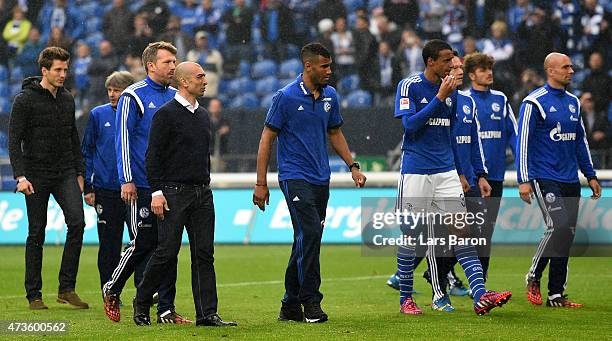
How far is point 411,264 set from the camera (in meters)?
9.92

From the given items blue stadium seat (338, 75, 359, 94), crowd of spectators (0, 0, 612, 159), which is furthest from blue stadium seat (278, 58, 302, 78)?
blue stadium seat (338, 75, 359, 94)

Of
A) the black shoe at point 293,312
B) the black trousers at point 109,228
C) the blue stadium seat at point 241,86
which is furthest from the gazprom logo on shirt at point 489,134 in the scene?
the blue stadium seat at point 241,86

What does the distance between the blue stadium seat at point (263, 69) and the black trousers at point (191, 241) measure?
11.0 meters

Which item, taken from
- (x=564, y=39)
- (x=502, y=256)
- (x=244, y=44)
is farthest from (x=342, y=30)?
(x=502, y=256)

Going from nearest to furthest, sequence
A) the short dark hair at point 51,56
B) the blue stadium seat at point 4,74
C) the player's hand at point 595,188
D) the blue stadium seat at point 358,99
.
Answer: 1. the short dark hair at point 51,56
2. the player's hand at point 595,188
3. the blue stadium seat at point 358,99
4. the blue stadium seat at point 4,74

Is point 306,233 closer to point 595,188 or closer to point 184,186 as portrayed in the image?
point 184,186

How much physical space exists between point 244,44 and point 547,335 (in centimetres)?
1265

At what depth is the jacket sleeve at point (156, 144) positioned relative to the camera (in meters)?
8.52

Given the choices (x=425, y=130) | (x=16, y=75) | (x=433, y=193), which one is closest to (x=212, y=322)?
(x=433, y=193)

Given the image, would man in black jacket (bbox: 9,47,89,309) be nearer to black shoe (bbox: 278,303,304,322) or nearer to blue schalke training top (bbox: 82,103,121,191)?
A: blue schalke training top (bbox: 82,103,121,191)

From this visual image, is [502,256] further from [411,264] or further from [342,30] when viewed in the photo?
[411,264]

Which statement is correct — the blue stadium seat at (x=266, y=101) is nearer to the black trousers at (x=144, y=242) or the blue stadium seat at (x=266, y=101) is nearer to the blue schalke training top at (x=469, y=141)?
the blue schalke training top at (x=469, y=141)

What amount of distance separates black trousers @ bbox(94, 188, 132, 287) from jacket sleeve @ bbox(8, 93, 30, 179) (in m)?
0.83

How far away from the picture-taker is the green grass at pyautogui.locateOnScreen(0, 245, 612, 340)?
27.6 feet
